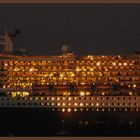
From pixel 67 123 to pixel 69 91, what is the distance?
4.68ft

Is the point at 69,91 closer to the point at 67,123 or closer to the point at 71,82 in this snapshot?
the point at 71,82

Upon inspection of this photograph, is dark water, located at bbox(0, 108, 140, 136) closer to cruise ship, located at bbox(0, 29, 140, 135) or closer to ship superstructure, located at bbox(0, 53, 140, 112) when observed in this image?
cruise ship, located at bbox(0, 29, 140, 135)

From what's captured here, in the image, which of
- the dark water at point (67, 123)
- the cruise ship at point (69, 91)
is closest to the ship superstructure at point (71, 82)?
the cruise ship at point (69, 91)

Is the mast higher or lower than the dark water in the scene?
higher

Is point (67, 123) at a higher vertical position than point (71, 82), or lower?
lower

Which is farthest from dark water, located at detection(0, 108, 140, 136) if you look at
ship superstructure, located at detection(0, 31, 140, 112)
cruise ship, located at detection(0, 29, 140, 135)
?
ship superstructure, located at detection(0, 31, 140, 112)

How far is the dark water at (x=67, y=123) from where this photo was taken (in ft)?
184

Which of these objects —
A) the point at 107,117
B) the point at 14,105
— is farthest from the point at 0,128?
the point at 107,117

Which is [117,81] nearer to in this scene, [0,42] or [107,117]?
→ [107,117]

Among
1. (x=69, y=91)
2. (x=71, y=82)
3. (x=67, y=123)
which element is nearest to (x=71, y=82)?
(x=71, y=82)

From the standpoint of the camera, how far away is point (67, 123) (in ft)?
185

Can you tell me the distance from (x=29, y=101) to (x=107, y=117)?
3.47 metres

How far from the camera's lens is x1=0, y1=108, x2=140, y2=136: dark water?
56.1 m

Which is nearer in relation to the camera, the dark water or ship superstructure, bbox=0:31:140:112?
the dark water
